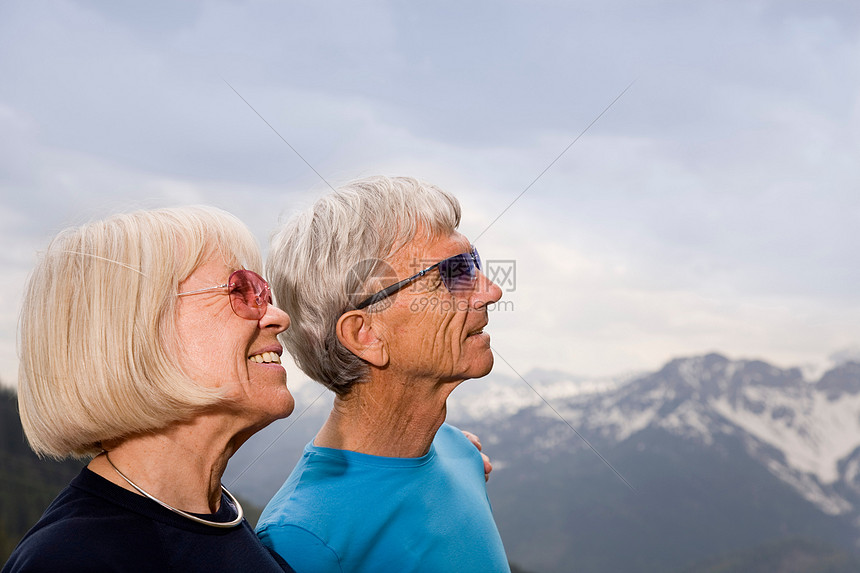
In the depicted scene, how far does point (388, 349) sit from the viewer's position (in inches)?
136

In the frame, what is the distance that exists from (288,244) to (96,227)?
1246mm

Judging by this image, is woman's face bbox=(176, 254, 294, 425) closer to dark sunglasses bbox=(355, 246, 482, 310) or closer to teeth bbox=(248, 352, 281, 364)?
teeth bbox=(248, 352, 281, 364)

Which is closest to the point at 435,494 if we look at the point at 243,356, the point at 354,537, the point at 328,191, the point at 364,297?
the point at 354,537

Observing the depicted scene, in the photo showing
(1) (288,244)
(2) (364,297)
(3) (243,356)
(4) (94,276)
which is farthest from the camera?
(1) (288,244)

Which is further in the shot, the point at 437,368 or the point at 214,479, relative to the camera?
the point at 437,368

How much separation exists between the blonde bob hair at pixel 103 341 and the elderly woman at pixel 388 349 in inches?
41.4

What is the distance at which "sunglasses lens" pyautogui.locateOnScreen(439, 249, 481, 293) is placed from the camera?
350 cm

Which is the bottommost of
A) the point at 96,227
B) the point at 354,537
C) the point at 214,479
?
the point at 354,537

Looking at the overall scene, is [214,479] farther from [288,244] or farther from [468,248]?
[468,248]

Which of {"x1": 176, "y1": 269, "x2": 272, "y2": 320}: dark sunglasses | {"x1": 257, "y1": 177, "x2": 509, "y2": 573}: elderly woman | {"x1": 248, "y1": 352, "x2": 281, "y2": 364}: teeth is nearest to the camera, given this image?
{"x1": 176, "y1": 269, "x2": 272, "y2": 320}: dark sunglasses

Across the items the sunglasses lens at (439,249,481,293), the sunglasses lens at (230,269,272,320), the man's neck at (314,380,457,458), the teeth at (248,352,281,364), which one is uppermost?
the sunglasses lens at (439,249,481,293)

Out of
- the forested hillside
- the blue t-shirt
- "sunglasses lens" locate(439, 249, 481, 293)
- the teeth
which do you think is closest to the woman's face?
the teeth

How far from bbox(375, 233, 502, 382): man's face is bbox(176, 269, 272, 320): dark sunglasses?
0.87m

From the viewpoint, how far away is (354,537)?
10.3 ft
